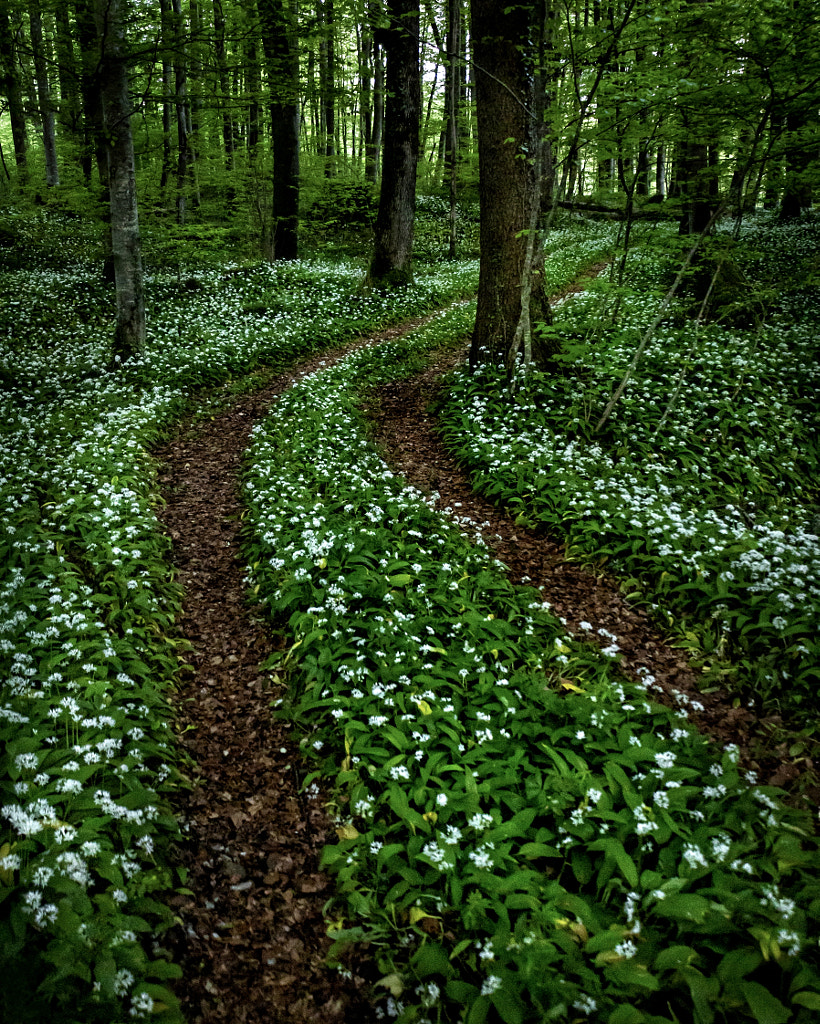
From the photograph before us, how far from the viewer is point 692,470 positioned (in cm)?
775

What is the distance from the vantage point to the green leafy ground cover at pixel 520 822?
8.90 ft

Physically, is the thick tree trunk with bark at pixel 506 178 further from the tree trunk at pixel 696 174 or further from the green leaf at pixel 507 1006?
the green leaf at pixel 507 1006

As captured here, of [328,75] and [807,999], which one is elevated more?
[328,75]

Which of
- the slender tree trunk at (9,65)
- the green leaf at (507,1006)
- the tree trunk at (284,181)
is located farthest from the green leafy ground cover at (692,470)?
the tree trunk at (284,181)

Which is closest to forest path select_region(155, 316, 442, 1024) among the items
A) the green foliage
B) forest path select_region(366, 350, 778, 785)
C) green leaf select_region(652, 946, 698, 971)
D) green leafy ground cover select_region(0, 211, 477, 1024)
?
green leafy ground cover select_region(0, 211, 477, 1024)

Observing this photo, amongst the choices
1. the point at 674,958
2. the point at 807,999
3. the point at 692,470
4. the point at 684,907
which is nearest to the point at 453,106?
the point at 692,470

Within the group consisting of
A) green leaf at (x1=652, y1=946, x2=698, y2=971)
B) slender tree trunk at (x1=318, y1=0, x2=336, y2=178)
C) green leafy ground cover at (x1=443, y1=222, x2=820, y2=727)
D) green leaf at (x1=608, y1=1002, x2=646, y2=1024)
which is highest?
slender tree trunk at (x1=318, y1=0, x2=336, y2=178)

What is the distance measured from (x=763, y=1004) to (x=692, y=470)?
6389 millimetres

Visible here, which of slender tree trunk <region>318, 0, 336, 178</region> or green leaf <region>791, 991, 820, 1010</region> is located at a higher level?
slender tree trunk <region>318, 0, 336, 178</region>

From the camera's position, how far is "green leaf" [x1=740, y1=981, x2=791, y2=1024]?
96.7 inches

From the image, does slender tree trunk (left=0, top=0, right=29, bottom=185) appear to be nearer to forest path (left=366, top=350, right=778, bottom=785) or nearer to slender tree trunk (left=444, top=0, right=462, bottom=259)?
forest path (left=366, top=350, right=778, bottom=785)

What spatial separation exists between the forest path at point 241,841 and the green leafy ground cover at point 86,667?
0.69ft

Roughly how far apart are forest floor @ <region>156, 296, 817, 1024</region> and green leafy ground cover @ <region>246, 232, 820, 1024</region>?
8.9 inches

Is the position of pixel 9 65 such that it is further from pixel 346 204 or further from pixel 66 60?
pixel 346 204
